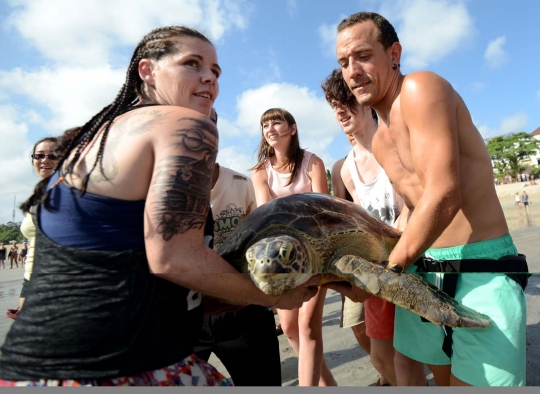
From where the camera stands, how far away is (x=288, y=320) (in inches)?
110

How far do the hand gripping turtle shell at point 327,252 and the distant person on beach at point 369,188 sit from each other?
0.36 meters

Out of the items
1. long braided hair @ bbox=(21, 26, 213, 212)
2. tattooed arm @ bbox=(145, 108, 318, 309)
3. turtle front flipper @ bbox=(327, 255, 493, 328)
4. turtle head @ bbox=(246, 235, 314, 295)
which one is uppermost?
long braided hair @ bbox=(21, 26, 213, 212)

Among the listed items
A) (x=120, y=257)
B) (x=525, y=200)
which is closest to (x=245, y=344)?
(x=120, y=257)

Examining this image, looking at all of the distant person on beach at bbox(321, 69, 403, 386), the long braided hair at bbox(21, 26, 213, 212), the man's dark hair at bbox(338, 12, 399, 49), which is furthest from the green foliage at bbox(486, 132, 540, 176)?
the long braided hair at bbox(21, 26, 213, 212)

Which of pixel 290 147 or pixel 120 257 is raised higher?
pixel 290 147

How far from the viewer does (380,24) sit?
1.87 meters

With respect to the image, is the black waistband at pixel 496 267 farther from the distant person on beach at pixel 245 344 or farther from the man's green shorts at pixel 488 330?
the distant person on beach at pixel 245 344

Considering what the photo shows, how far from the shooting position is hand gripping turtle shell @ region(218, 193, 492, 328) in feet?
4.85

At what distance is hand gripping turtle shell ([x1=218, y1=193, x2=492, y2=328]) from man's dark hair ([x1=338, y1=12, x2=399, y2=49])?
3.30ft

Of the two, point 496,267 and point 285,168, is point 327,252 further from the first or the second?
point 285,168

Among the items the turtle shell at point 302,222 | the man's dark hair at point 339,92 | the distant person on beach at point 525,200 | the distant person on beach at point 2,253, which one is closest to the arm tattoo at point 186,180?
the turtle shell at point 302,222

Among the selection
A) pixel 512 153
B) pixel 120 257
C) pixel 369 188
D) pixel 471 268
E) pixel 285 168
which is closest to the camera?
pixel 120 257

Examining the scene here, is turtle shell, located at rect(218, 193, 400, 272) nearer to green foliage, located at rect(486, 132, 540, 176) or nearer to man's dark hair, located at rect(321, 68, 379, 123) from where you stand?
man's dark hair, located at rect(321, 68, 379, 123)

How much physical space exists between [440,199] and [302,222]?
0.80m
